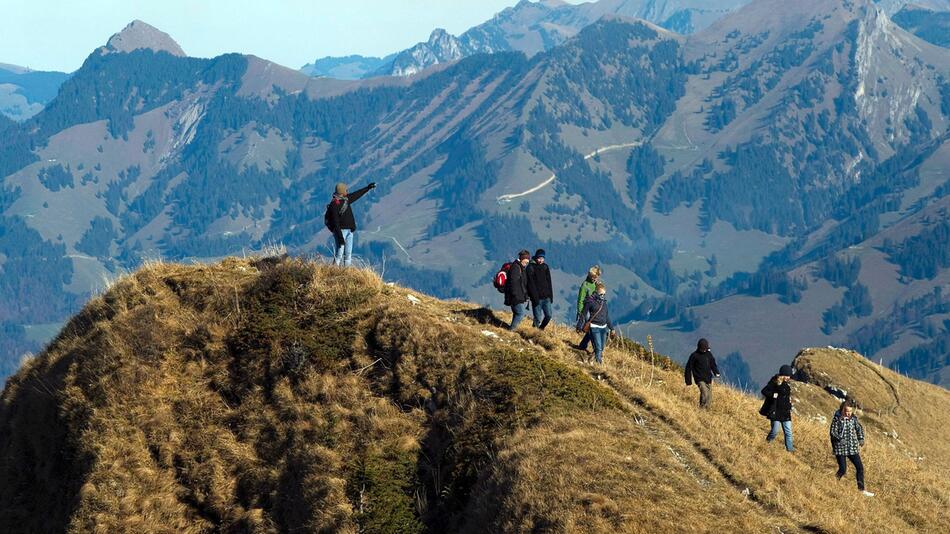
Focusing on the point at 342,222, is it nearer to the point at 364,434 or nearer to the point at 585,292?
the point at 585,292

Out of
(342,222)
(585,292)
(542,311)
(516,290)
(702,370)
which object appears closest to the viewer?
(702,370)

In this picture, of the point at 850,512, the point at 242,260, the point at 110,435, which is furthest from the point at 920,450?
the point at 110,435

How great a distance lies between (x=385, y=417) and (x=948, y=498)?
1801cm

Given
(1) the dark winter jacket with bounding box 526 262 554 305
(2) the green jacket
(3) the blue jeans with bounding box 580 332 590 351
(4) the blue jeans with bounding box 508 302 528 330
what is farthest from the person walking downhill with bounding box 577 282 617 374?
(4) the blue jeans with bounding box 508 302 528 330

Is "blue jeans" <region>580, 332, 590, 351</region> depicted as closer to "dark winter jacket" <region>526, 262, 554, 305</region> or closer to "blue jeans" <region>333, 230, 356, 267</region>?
"dark winter jacket" <region>526, 262, 554, 305</region>

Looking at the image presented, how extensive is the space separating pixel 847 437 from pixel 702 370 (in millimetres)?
5341

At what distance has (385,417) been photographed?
29.9 metres

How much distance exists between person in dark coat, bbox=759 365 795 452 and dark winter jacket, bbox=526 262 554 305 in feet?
28.0

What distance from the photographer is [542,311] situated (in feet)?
121

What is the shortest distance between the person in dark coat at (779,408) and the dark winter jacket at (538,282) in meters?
8.55

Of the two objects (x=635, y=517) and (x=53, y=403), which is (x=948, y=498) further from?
(x=53, y=403)

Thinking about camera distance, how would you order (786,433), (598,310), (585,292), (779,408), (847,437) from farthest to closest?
(585,292), (598,310), (786,433), (779,408), (847,437)

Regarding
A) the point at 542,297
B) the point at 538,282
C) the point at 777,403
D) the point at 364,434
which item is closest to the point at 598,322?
the point at 542,297

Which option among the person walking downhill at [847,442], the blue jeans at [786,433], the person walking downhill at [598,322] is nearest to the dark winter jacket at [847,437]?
the person walking downhill at [847,442]
